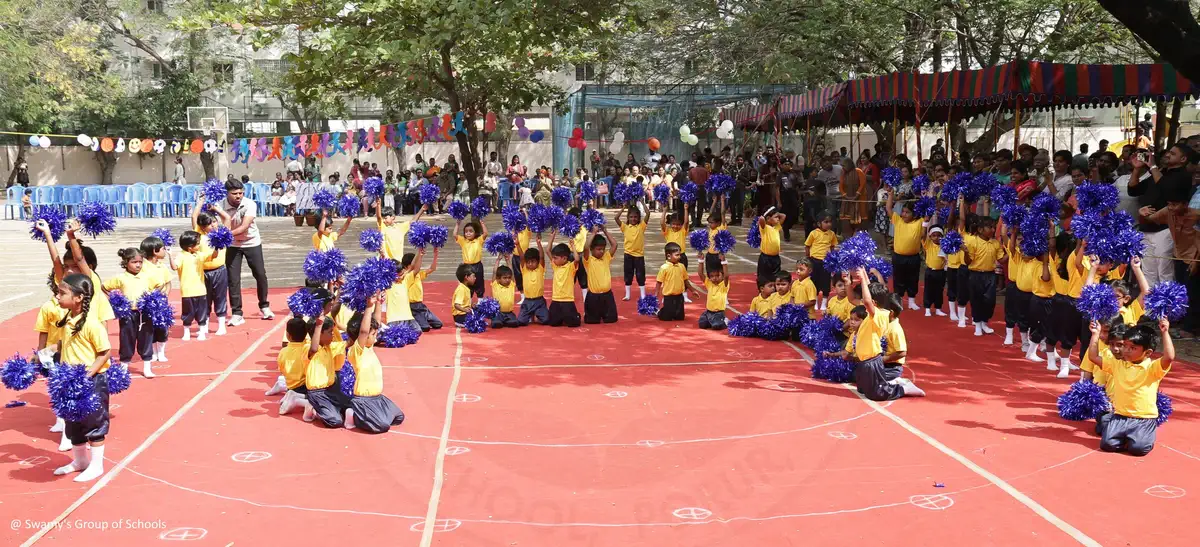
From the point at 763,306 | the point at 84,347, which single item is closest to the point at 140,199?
the point at 763,306

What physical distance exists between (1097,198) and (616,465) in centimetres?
457

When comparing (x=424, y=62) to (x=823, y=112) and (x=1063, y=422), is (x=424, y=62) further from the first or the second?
(x=1063, y=422)

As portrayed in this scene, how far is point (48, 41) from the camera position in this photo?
33.3 metres

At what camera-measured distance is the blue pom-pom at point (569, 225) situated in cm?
1114

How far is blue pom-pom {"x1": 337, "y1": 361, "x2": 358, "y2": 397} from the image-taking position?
7.46 meters

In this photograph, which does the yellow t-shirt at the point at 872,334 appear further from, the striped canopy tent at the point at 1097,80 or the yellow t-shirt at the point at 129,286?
the striped canopy tent at the point at 1097,80

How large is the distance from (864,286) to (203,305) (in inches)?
258

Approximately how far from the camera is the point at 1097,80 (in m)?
12.7

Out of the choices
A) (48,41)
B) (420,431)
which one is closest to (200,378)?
(420,431)

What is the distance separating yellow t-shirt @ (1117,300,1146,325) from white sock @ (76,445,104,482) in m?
6.91

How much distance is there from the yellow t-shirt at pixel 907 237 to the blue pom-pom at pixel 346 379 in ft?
21.5

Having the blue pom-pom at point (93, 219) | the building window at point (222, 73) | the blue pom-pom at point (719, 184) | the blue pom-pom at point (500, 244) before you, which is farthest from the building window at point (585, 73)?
the blue pom-pom at point (93, 219)

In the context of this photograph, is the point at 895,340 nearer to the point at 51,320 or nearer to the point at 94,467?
the point at 94,467

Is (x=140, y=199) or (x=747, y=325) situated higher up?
(x=140, y=199)
